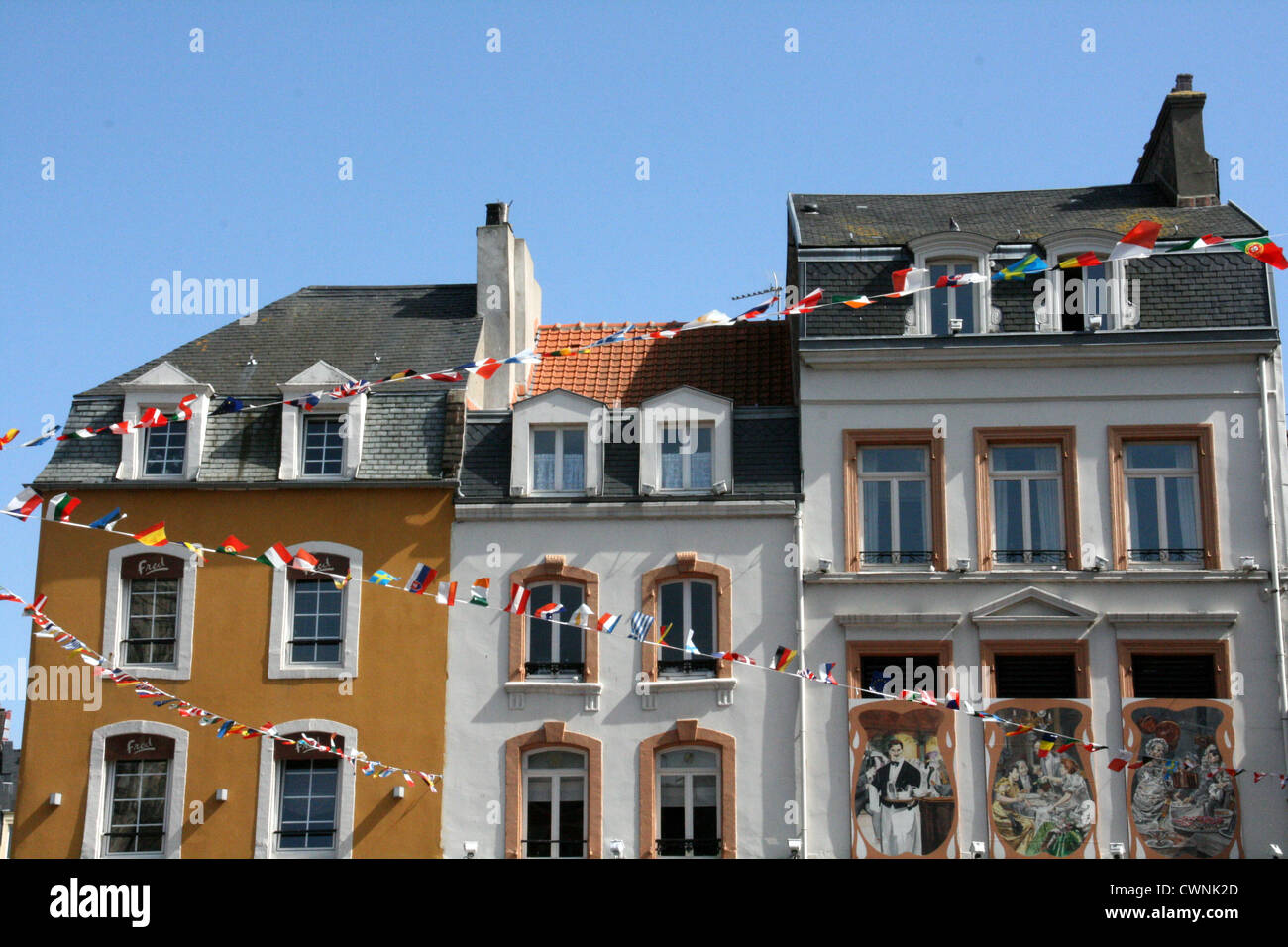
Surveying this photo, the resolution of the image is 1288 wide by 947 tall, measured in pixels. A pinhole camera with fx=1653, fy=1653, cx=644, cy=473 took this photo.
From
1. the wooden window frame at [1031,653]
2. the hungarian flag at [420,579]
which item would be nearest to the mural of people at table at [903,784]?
the wooden window frame at [1031,653]

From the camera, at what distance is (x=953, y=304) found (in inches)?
898

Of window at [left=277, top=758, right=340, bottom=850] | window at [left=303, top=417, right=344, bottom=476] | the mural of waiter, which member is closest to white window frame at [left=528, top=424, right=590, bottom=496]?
window at [left=303, top=417, right=344, bottom=476]

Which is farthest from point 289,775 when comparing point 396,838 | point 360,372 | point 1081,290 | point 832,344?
point 1081,290

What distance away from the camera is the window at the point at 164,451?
2322 cm

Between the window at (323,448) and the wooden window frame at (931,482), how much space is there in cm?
702

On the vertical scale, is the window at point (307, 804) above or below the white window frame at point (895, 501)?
below

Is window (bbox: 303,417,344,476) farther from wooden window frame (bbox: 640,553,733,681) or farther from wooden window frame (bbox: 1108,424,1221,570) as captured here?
wooden window frame (bbox: 1108,424,1221,570)

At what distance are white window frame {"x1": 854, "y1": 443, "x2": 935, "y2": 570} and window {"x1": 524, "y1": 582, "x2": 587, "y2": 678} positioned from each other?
3.91 meters

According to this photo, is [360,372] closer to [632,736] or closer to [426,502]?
[426,502]

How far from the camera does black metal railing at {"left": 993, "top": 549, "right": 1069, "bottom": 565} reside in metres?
22.0

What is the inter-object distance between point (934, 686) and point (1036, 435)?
3.72 m

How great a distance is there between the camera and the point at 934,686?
2152cm

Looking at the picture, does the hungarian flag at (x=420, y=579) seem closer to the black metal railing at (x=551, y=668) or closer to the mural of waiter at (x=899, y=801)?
the black metal railing at (x=551, y=668)

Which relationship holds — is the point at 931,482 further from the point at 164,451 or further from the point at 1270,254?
the point at 164,451
